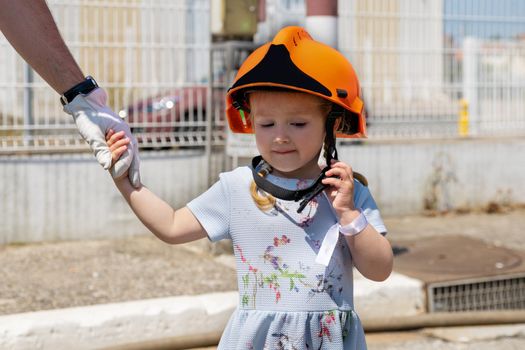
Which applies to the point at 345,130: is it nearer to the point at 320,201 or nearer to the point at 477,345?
the point at 320,201

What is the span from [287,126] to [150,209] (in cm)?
47

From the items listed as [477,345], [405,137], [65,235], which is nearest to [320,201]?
[477,345]

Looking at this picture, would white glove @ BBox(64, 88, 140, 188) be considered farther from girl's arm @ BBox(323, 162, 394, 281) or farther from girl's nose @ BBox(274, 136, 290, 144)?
girl's arm @ BBox(323, 162, 394, 281)

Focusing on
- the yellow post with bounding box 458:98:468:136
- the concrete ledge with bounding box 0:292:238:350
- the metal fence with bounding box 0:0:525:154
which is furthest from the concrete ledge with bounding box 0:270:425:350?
the yellow post with bounding box 458:98:468:136

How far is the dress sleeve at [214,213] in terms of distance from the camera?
9.32 ft

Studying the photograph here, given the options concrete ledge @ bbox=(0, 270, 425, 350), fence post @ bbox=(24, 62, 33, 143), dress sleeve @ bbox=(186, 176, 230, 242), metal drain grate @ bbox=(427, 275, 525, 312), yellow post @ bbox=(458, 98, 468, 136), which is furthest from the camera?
yellow post @ bbox=(458, 98, 468, 136)

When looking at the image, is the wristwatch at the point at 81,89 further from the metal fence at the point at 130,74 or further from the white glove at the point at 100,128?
the metal fence at the point at 130,74

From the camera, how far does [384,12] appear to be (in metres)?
9.39

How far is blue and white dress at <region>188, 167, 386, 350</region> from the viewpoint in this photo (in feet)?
8.88

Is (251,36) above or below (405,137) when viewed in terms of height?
above

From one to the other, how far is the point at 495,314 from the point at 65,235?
3.78 meters

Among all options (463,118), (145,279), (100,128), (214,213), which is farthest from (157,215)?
(463,118)

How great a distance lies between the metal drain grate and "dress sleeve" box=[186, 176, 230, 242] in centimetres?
322

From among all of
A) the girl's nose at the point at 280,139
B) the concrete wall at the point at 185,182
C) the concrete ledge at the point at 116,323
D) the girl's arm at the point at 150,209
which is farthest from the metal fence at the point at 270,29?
the girl's nose at the point at 280,139
